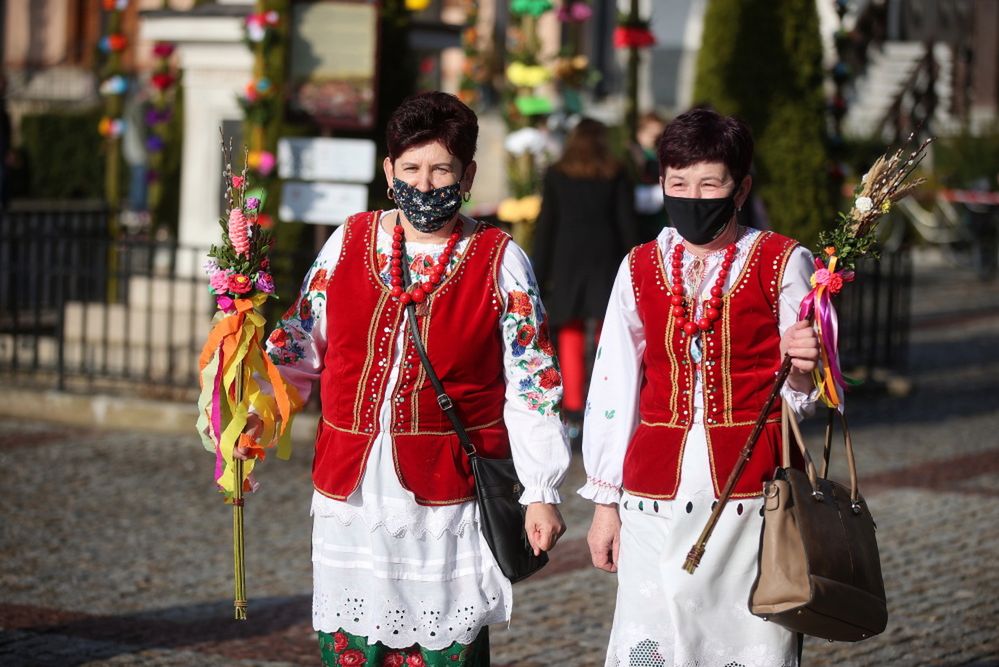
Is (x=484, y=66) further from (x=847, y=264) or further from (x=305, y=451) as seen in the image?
(x=847, y=264)

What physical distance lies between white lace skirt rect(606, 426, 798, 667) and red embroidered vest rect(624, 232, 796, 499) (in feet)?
0.12

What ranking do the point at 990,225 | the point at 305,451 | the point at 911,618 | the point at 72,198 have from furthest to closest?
the point at 72,198 → the point at 990,225 → the point at 305,451 → the point at 911,618

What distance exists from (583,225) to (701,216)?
5.63 meters

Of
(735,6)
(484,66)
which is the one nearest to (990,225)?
(484,66)

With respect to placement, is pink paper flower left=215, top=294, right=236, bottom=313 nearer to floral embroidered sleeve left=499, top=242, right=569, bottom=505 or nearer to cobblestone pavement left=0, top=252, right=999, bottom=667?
floral embroidered sleeve left=499, top=242, right=569, bottom=505

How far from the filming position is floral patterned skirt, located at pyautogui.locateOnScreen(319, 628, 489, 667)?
13.0 feet

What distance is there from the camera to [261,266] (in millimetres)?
3953

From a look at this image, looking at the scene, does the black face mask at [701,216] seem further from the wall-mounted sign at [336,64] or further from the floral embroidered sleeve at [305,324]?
the wall-mounted sign at [336,64]

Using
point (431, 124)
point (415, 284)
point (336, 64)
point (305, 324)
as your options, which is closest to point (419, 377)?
point (415, 284)

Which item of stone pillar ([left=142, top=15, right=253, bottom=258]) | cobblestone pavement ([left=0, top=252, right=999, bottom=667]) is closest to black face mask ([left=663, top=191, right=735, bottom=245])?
cobblestone pavement ([left=0, top=252, right=999, bottom=667])

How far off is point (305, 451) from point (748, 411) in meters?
6.07

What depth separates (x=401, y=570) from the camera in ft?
13.0

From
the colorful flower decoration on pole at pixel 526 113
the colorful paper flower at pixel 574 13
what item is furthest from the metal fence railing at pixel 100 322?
the colorful paper flower at pixel 574 13

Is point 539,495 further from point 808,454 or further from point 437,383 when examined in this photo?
point 808,454
